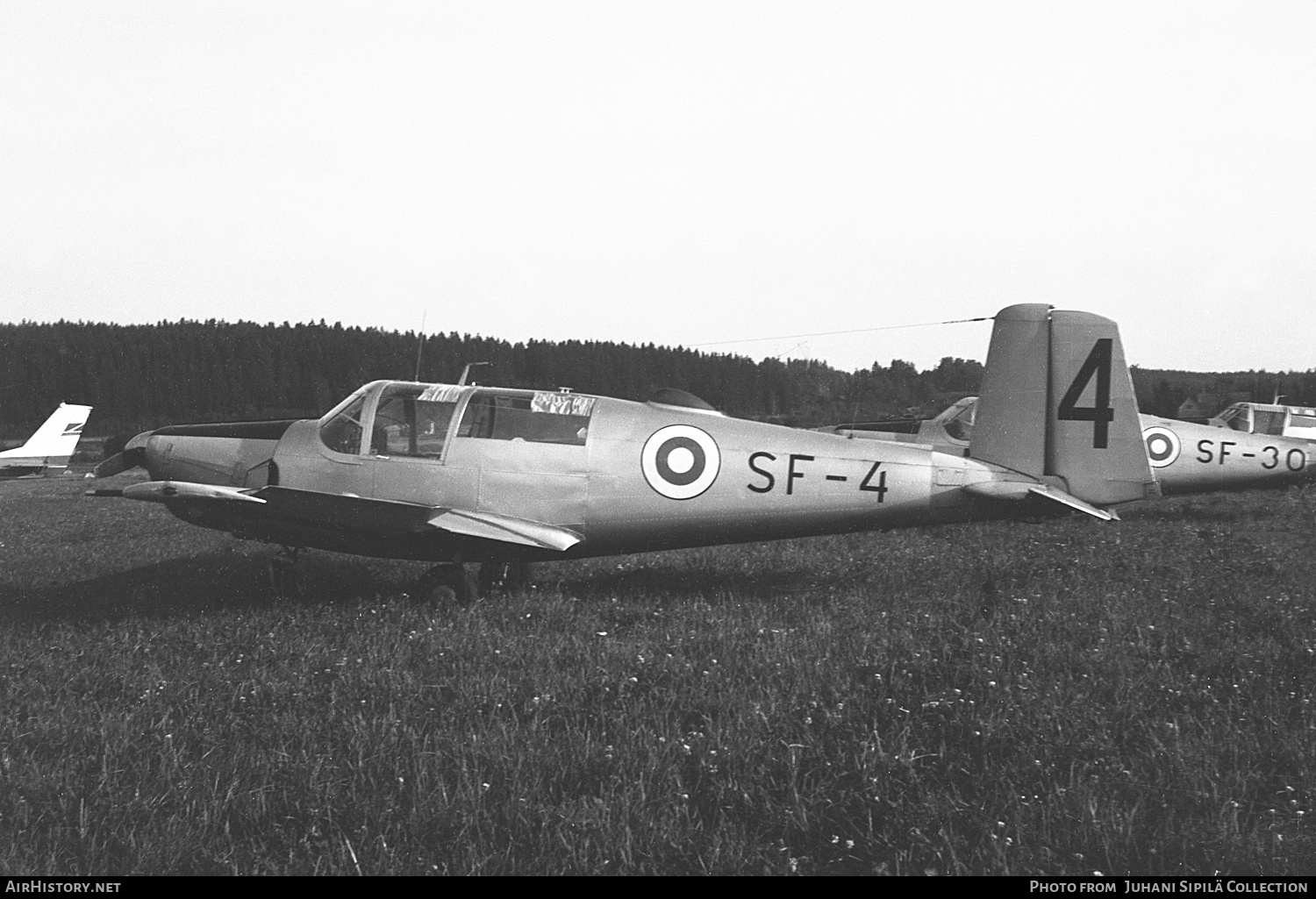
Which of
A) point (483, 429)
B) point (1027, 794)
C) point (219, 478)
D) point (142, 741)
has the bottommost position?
point (142, 741)

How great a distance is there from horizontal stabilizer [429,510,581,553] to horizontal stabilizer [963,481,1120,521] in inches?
126

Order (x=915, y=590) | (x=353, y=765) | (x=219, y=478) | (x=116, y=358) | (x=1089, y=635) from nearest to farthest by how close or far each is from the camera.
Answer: (x=353, y=765)
(x=1089, y=635)
(x=915, y=590)
(x=219, y=478)
(x=116, y=358)

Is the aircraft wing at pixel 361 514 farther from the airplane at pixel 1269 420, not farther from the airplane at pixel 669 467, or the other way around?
the airplane at pixel 1269 420

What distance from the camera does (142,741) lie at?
163 inches

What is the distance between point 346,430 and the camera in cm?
775

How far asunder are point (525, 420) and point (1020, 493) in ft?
13.0

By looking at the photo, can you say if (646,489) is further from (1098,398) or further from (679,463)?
(1098,398)

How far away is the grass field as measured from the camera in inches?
125

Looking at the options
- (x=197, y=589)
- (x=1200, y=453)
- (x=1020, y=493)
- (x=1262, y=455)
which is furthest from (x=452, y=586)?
(x=1262, y=455)

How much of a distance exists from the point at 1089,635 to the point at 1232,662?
2.59ft

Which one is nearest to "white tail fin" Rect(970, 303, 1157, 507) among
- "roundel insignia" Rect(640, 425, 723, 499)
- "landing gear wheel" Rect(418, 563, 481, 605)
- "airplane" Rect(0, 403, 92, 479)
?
"roundel insignia" Rect(640, 425, 723, 499)

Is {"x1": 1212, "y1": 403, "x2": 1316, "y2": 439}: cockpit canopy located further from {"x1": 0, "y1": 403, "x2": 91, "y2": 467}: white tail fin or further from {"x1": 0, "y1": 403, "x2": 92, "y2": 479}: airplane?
{"x1": 0, "y1": 403, "x2": 92, "y2": 479}: airplane

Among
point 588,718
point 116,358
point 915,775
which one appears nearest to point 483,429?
point 588,718
